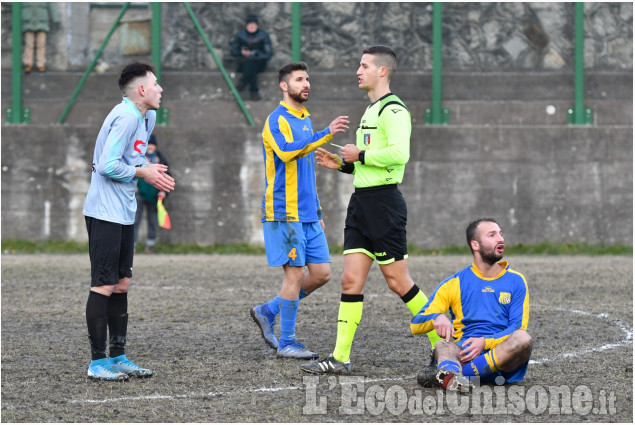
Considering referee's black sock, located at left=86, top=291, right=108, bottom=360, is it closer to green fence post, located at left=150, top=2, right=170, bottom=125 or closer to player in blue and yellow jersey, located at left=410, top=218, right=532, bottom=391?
player in blue and yellow jersey, located at left=410, top=218, right=532, bottom=391

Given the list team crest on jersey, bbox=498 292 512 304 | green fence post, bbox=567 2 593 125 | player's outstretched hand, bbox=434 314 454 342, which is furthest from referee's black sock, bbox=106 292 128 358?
green fence post, bbox=567 2 593 125

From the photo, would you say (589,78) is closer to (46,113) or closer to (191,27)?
(191,27)

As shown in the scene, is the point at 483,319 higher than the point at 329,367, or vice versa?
the point at 483,319

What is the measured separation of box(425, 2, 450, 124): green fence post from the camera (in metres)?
17.4

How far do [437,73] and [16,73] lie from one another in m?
7.11

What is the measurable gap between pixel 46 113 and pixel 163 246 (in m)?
3.08

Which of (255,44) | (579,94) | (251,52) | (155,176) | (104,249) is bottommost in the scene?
(104,249)

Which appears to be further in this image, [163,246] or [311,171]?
[163,246]

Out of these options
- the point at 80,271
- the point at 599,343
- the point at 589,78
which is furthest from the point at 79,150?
the point at 599,343

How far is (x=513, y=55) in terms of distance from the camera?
1742cm

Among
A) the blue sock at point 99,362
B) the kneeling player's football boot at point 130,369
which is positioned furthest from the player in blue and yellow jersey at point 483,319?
the blue sock at point 99,362

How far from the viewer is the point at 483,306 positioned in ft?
21.5

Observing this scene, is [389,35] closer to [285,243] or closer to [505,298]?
[285,243]

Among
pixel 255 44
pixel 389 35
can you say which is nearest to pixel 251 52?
pixel 255 44
